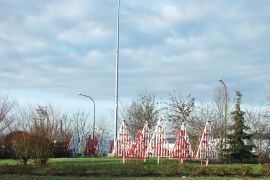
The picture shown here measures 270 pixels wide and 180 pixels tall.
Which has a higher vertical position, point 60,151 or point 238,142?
point 238,142

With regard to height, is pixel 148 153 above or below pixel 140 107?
below

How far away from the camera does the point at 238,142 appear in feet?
119

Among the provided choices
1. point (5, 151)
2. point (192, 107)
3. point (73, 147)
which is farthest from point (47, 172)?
point (192, 107)

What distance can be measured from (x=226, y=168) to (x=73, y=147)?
29691mm

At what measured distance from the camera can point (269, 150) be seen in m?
46.4

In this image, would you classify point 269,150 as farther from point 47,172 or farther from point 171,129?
point 47,172

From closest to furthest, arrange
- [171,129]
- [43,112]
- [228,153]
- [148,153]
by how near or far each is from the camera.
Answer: [148,153] < [228,153] < [43,112] < [171,129]

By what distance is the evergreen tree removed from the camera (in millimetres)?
36156

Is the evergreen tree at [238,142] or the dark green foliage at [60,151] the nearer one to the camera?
the evergreen tree at [238,142]

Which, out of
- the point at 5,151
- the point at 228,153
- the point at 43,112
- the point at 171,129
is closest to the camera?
the point at 228,153

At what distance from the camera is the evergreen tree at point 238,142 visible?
3616 cm

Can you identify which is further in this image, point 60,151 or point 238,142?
point 60,151

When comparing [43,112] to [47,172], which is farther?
[43,112]

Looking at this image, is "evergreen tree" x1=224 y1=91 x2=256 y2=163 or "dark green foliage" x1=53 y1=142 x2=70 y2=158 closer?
"evergreen tree" x1=224 y1=91 x2=256 y2=163
